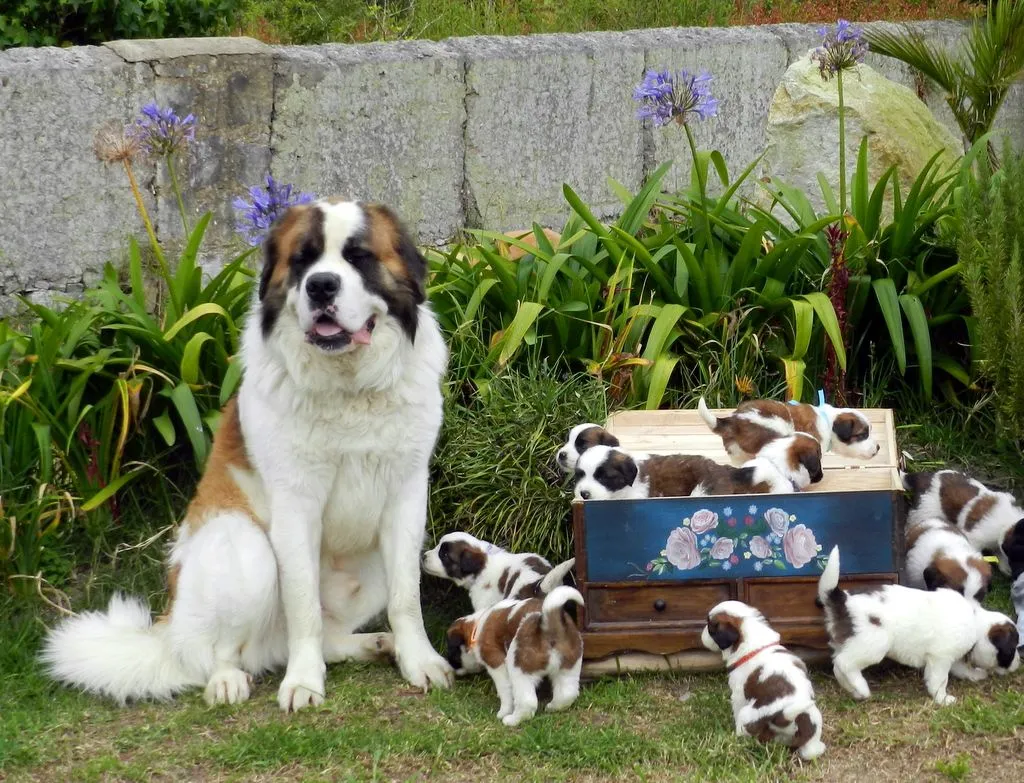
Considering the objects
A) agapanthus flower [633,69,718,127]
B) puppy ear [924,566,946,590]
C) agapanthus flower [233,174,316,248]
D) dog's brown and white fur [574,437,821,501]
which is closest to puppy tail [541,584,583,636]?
dog's brown and white fur [574,437,821,501]

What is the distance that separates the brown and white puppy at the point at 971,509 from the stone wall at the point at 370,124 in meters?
4.20

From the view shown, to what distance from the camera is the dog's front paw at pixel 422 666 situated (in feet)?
14.7

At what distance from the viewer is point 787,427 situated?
4664mm

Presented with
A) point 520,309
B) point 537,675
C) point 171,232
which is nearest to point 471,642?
point 537,675

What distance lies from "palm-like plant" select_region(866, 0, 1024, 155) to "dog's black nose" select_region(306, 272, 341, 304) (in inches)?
199

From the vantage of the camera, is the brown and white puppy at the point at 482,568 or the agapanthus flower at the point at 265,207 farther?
the agapanthus flower at the point at 265,207

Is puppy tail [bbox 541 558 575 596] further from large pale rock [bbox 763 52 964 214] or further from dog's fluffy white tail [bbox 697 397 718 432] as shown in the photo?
large pale rock [bbox 763 52 964 214]

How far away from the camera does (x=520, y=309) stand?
553 centimetres

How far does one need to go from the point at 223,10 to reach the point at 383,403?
4.87 meters

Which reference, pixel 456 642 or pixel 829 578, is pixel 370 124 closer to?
pixel 456 642

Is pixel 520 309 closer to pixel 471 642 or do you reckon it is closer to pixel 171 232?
pixel 471 642

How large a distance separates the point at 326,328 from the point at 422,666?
1.31 m

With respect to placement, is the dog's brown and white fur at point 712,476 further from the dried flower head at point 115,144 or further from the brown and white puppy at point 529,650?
the dried flower head at point 115,144

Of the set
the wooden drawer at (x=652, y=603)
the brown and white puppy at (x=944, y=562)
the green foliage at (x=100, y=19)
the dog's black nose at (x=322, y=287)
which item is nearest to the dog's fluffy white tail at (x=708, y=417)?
the wooden drawer at (x=652, y=603)
